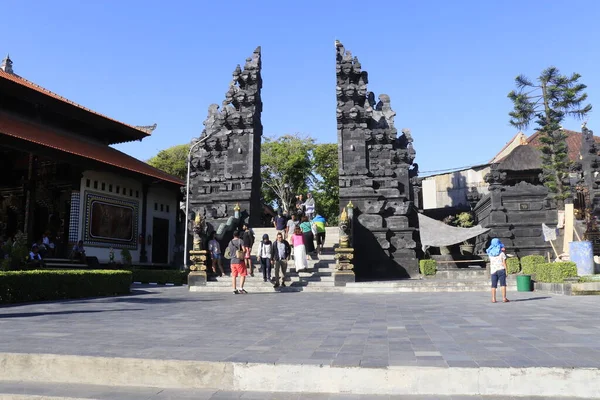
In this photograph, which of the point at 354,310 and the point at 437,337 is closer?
the point at 437,337

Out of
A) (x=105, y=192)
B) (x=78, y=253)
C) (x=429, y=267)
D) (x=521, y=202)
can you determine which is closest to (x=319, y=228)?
(x=429, y=267)

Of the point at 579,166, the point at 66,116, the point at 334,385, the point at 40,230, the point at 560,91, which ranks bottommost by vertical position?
the point at 334,385

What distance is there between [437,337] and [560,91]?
2752 centimetres

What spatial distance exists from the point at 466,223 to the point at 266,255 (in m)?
24.5

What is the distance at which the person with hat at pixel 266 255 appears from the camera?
550 inches

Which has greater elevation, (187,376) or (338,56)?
(338,56)

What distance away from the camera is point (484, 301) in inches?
424

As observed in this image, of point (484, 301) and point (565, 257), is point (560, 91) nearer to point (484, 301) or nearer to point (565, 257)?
point (565, 257)

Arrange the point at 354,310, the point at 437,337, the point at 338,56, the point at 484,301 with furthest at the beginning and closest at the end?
1. the point at 338,56
2. the point at 484,301
3. the point at 354,310
4. the point at 437,337

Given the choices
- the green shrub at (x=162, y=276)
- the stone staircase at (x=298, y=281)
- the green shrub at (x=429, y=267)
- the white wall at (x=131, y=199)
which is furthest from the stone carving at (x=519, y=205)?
the white wall at (x=131, y=199)

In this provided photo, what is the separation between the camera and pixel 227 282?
15.4 meters

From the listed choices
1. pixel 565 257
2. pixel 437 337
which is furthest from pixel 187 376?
pixel 565 257

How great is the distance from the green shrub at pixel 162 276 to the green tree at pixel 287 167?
2312 centimetres

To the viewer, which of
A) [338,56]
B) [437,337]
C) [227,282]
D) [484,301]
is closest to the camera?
[437,337]
